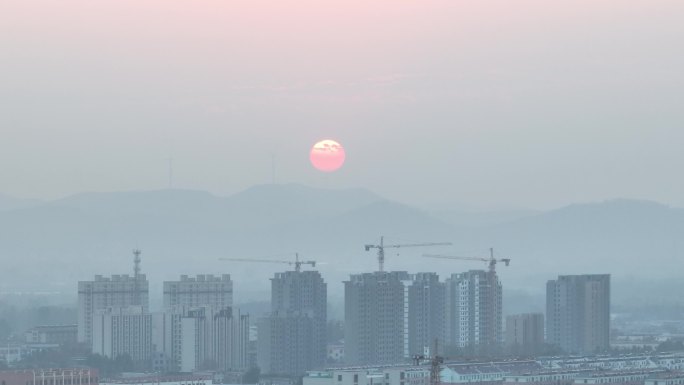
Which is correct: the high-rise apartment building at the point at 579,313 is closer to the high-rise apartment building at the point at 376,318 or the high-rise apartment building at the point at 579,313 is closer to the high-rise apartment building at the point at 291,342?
the high-rise apartment building at the point at 376,318

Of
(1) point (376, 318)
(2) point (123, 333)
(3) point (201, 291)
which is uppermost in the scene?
(3) point (201, 291)

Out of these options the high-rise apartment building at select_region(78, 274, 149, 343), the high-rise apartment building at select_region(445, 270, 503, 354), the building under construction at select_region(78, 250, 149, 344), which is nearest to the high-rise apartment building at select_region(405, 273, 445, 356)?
the high-rise apartment building at select_region(445, 270, 503, 354)

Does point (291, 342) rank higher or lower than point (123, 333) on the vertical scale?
lower

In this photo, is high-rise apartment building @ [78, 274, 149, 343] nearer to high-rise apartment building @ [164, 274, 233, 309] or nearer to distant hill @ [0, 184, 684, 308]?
high-rise apartment building @ [164, 274, 233, 309]

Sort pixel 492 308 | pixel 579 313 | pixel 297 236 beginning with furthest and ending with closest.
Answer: pixel 297 236, pixel 579 313, pixel 492 308

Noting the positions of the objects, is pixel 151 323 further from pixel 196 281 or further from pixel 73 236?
pixel 73 236

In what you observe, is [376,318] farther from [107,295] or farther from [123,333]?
[107,295]

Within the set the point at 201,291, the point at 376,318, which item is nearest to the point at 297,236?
the point at 201,291
